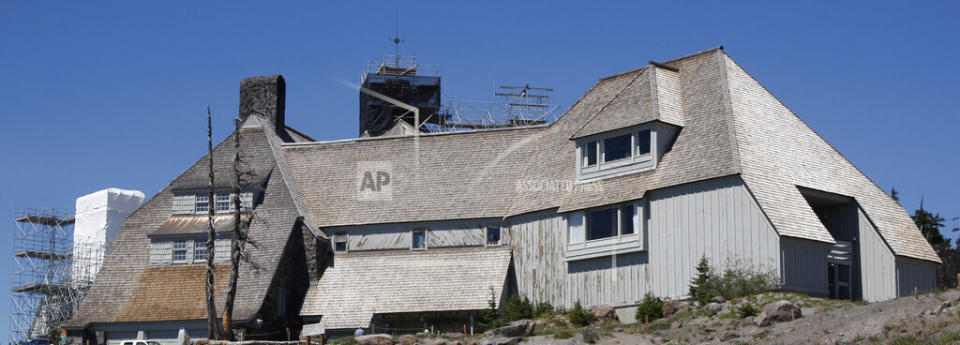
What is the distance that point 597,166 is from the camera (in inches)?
1825

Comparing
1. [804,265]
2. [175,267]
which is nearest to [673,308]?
[804,265]

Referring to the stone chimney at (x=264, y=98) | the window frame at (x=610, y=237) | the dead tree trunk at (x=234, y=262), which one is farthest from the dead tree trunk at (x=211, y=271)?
the window frame at (x=610, y=237)

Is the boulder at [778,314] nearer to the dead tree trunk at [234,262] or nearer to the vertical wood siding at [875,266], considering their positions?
the vertical wood siding at [875,266]

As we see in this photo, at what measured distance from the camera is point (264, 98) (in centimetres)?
5819

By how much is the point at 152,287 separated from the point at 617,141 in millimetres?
20323

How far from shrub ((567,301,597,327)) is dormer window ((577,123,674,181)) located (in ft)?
17.3

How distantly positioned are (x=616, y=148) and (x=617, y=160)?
0.52 metres

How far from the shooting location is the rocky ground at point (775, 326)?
31.7 m

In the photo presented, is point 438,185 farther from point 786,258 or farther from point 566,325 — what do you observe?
point 786,258

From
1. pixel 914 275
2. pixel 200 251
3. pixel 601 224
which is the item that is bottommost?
pixel 914 275

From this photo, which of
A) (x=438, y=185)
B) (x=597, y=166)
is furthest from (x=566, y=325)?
(x=438, y=185)

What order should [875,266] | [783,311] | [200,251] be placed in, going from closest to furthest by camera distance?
[783,311] < [875,266] < [200,251]

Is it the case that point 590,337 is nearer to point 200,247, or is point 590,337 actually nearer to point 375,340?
point 375,340

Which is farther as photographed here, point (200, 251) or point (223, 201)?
point (223, 201)
